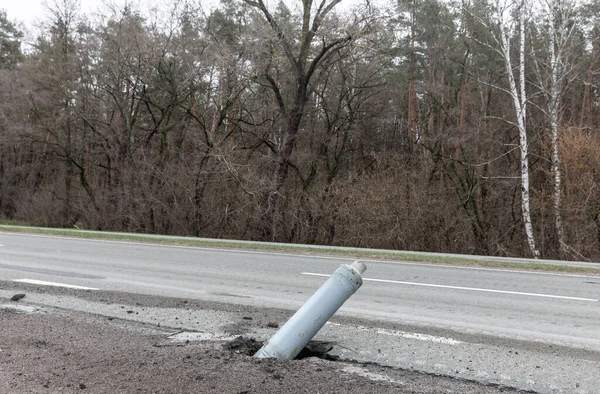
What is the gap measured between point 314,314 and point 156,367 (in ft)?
4.72

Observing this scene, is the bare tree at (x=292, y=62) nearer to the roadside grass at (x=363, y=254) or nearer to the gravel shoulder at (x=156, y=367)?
the roadside grass at (x=363, y=254)

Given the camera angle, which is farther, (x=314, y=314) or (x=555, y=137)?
(x=555, y=137)

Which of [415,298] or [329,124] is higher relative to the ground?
[329,124]

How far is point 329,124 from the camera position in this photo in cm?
3180

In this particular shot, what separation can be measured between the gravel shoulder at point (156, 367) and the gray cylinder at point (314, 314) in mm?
194

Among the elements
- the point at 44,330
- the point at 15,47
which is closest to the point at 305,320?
the point at 44,330

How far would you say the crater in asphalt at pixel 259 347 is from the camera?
207 inches

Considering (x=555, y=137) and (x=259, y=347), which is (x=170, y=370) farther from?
(x=555, y=137)

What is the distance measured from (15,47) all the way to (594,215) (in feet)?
158

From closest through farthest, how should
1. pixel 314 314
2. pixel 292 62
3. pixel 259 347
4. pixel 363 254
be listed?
pixel 314 314
pixel 259 347
pixel 363 254
pixel 292 62

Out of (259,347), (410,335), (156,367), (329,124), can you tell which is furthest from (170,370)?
(329,124)

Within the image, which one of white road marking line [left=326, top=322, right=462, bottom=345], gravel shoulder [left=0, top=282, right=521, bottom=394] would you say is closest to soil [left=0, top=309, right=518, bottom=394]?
gravel shoulder [left=0, top=282, right=521, bottom=394]

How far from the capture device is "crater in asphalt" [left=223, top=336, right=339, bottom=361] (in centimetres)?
525

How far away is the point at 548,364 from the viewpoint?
5.13 meters
